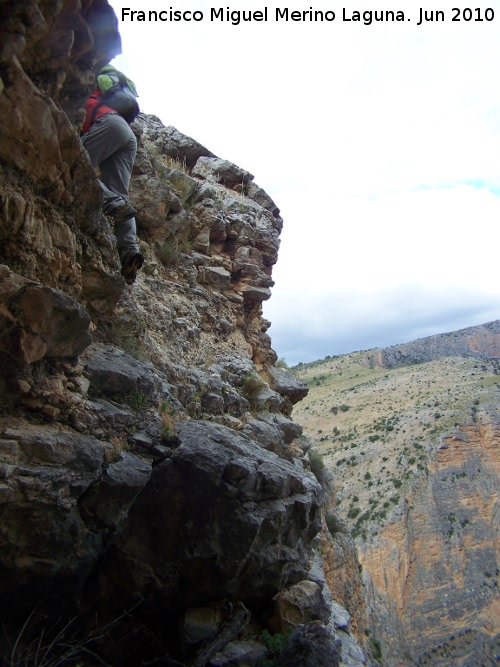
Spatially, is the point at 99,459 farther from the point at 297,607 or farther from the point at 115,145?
the point at 115,145

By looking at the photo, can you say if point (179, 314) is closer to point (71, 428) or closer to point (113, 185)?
point (113, 185)

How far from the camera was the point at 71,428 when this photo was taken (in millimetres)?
4691

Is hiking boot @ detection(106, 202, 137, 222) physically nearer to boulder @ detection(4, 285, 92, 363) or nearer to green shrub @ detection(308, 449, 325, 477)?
boulder @ detection(4, 285, 92, 363)

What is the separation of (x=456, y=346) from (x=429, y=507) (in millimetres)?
56980

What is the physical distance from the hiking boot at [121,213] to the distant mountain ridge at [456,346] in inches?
3227

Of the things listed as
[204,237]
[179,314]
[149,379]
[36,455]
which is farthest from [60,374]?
[204,237]

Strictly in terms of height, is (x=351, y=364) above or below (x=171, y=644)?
above

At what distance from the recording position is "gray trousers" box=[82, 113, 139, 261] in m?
5.94

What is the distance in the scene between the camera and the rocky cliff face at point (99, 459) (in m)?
4.16

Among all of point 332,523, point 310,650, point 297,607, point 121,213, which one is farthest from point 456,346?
point 310,650

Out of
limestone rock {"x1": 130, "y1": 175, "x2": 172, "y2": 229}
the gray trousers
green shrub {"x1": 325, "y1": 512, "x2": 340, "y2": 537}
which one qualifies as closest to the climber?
the gray trousers

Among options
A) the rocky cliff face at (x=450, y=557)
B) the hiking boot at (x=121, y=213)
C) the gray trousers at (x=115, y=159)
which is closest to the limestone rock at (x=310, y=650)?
the gray trousers at (x=115, y=159)

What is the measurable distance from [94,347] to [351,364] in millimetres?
78211

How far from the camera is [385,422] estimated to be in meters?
53.4
